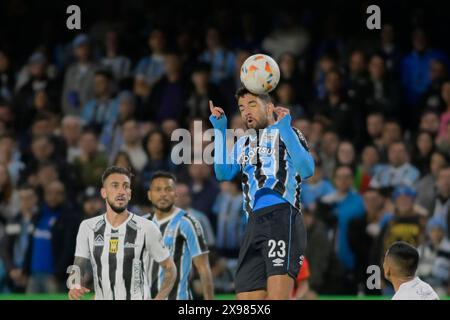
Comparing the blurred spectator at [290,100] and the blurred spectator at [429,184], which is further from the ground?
the blurred spectator at [290,100]

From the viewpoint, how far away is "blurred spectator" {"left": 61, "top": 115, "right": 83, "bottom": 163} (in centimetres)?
1752

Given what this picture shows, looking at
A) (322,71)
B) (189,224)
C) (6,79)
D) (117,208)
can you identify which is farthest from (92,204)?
(117,208)

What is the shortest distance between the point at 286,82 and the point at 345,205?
2402mm

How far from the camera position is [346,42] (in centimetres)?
1844

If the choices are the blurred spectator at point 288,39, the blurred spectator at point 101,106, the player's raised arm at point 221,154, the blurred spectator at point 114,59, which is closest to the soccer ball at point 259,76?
the player's raised arm at point 221,154

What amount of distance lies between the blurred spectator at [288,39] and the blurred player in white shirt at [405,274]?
9.47 meters

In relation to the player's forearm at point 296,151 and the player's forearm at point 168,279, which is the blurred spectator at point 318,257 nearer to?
the player's forearm at point 168,279

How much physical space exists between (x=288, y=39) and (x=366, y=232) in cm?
399

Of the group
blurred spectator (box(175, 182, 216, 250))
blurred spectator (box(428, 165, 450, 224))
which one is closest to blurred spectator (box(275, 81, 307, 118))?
blurred spectator (box(175, 182, 216, 250))

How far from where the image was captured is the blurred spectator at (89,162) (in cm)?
1703

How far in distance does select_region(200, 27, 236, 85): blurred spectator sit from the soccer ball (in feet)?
24.7
